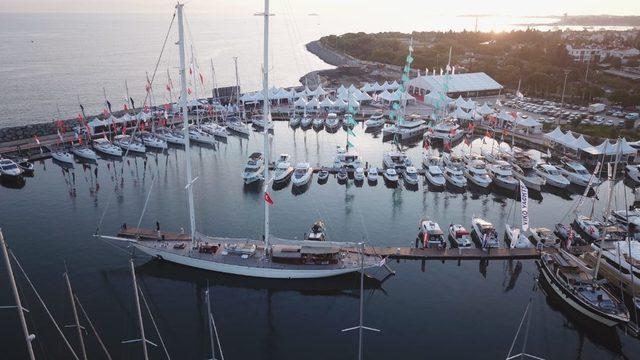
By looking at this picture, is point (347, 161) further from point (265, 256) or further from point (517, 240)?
point (265, 256)

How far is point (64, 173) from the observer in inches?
2191

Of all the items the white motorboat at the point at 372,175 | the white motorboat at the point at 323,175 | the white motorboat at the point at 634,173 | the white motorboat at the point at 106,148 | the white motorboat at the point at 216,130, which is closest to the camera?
the white motorboat at the point at 372,175

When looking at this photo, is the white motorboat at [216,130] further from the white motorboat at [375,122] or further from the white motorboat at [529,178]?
the white motorboat at [529,178]

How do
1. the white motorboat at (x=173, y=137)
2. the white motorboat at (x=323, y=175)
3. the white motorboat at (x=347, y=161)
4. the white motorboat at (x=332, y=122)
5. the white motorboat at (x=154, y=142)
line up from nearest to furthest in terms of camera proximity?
the white motorboat at (x=323, y=175) → the white motorboat at (x=347, y=161) → the white motorboat at (x=154, y=142) → the white motorboat at (x=173, y=137) → the white motorboat at (x=332, y=122)

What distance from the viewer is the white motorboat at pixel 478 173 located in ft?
177

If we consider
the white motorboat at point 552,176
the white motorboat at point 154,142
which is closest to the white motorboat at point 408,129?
the white motorboat at point 552,176

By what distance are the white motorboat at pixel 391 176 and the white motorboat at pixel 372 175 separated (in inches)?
46.8

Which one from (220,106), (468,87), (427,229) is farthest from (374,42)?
(427,229)

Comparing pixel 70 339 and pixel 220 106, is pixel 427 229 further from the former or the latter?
pixel 220 106

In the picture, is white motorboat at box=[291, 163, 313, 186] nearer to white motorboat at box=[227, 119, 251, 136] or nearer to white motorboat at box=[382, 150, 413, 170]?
white motorboat at box=[382, 150, 413, 170]

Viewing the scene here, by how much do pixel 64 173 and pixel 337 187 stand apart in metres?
32.6

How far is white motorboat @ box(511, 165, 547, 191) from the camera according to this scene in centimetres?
5350

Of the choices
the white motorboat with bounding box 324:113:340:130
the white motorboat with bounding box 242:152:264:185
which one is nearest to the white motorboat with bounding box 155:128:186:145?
the white motorboat with bounding box 242:152:264:185

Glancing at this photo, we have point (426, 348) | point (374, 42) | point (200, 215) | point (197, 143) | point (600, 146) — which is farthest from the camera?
point (374, 42)
